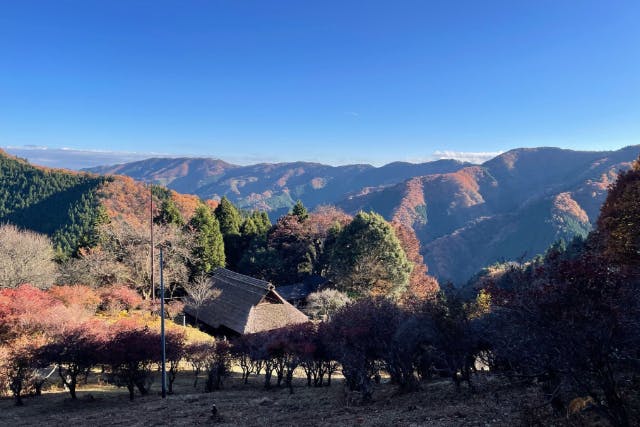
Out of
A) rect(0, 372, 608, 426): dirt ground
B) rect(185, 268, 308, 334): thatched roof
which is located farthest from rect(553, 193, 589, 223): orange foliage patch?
rect(0, 372, 608, 426): dirt ground

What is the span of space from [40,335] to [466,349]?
16.8 meters

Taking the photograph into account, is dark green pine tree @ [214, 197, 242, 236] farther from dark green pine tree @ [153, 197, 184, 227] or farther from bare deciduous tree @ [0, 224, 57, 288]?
bare deciduous tree @ [0, 224, 57, 288]

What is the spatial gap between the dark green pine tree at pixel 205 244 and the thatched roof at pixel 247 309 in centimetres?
716

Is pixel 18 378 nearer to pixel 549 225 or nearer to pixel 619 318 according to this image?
pixel 619 318

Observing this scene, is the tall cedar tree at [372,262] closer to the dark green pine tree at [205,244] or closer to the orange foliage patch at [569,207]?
the dark green pine tree at [205,244]

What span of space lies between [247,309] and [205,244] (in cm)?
1356

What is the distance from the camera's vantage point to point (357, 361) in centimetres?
1273

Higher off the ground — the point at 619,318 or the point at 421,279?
the point at 619,318

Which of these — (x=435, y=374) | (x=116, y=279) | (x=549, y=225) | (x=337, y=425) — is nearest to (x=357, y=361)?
(x=337, y=425)

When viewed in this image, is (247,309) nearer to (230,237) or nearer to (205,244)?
(205,244)

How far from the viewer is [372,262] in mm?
32719

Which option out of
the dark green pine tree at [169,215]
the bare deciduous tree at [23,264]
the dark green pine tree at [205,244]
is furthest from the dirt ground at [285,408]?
the dark green pine tree at [169,215]

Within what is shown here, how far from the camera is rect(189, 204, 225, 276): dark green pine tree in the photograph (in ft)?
121

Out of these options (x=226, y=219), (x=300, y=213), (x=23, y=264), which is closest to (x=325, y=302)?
(x=300, y=213)
